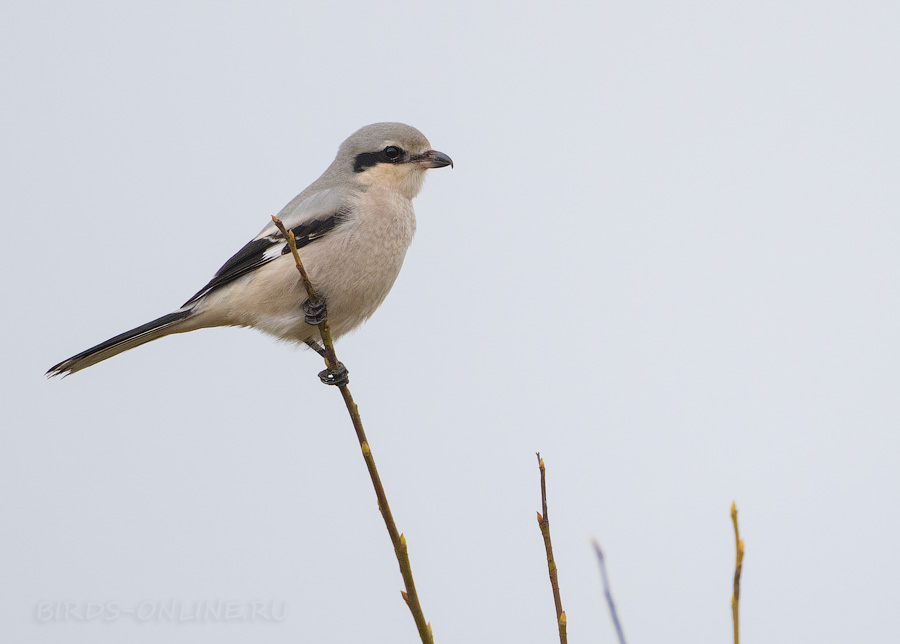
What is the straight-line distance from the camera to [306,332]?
3867 mm

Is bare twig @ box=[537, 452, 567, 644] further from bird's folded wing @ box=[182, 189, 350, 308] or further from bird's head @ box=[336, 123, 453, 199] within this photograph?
bird's head @ box=[336, 123, 453, 199]

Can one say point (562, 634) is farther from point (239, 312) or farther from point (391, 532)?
point (239, 312)

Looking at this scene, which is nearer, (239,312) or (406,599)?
(406,599)

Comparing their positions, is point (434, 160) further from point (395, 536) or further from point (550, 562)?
point (550, 562)

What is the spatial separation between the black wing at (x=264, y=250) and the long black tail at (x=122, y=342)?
122 mm

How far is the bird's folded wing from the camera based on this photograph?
12.5ft

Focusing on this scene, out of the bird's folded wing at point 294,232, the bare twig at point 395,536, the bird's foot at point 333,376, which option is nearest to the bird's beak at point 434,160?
the bird's folded wing at point 294,232

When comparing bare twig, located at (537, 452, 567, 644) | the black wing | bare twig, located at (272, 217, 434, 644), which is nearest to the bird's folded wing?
the black wing

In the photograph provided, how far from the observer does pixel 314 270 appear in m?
3.72

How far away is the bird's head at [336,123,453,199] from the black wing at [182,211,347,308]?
0.44 meters

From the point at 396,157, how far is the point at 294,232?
0.71 m

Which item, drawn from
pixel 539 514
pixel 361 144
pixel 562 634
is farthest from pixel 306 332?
pixel 562 634

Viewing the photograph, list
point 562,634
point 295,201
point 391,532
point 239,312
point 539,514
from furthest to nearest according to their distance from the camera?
point 295,201
point 239,312
point 391,532
point 539,514
point 562,634

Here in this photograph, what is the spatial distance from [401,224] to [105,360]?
4.62 feet
